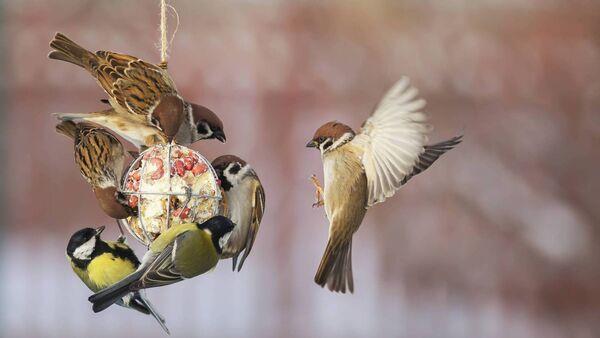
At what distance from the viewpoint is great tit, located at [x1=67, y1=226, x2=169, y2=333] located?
5.98ft

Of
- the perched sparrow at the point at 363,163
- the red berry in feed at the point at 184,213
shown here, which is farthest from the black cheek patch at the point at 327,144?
the red berry in feed at the point at 184,213

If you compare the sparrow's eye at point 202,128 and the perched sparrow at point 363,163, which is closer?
the perched sparrow at point 363,163

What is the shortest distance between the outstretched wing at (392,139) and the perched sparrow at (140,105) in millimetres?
332

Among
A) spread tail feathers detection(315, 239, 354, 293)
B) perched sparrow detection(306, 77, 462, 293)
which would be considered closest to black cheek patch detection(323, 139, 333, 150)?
perched sparrow detection(306, 77, 462, 293)

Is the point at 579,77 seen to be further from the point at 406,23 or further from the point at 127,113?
the point at 127,113

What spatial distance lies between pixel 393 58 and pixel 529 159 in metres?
0.67

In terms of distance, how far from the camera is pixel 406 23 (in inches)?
147

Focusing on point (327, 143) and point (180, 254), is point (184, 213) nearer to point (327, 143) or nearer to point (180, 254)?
point (180, 254)

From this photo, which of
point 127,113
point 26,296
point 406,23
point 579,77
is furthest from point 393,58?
point 127,113

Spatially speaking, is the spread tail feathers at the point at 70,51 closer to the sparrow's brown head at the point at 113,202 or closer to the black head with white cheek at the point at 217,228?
the sparrow's brown head at the point at 113,202

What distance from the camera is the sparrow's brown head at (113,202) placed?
180 centimetres

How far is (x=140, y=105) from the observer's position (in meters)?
1.80

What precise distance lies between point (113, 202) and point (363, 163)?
1.57ft

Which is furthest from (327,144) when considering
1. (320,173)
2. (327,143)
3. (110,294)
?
(320,173)
